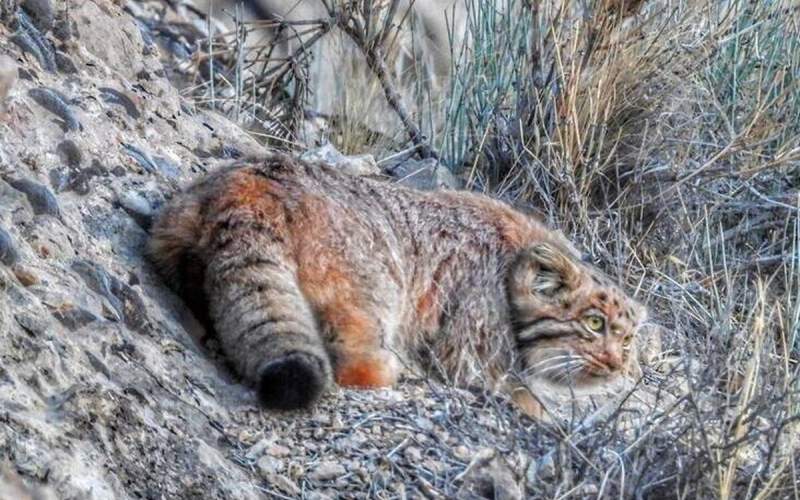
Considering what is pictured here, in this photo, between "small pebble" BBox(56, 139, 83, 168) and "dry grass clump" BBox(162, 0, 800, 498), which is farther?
"dry grass clump" BBox(162, 0, 800, 498)

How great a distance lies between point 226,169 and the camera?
17.6ft

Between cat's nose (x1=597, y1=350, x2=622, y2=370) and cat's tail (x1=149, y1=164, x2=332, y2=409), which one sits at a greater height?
cat's tail (x1=149, y1=164, x2=332, y2=409)

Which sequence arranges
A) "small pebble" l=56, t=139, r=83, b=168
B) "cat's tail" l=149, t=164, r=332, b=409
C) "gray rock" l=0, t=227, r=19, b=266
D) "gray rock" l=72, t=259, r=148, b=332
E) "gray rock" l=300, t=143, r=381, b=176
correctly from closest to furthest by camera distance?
"gray rock" l=0, t=227, r=19, b=266
"cat's tail" l=149, t=164, r=332, b=409
"gray rock" l=72, t=259, r=148, b=332
"small pebble" l=56, t=139, r=83, b=168
"gray rock" l=300, t=143, r=381, b=176

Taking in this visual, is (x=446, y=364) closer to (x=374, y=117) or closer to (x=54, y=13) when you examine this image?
(x=54, y=13)

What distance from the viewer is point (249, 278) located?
4.82 meters

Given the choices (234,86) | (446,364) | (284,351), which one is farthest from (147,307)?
(234,86)

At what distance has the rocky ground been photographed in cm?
385

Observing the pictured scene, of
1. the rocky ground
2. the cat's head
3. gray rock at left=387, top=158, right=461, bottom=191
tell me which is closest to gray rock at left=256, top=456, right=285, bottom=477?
the rocky ground

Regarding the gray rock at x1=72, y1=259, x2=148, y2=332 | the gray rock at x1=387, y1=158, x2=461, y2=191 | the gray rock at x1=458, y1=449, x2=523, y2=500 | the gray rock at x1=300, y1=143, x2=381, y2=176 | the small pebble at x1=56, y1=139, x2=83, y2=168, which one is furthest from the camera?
the gray rock at x1=387, y1=158, x2=461, y2=191

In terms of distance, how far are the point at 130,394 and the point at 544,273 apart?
2.07 meters

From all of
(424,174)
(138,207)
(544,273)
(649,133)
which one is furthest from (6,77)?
(649,133)

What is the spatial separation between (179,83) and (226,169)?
3.98 metres

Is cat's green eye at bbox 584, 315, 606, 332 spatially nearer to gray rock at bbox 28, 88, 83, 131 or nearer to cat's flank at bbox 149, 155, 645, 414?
cat's flank at bbox 149, 155, 645, 414

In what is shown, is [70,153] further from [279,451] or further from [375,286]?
[279,451]
